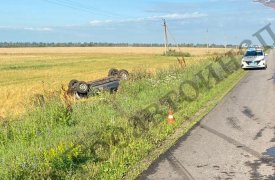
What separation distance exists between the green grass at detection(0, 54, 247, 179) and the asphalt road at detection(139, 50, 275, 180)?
2.02ft

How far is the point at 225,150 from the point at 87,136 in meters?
3.00

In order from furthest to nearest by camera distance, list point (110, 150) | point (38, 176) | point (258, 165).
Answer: point (110, 150) → point (258, 165) → point (38, 176)

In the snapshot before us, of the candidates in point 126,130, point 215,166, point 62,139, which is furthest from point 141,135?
point 215,166

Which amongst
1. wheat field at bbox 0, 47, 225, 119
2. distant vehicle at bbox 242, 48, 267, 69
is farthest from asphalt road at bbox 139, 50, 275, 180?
distant vehicle at bbox 242, 48, 267, 69

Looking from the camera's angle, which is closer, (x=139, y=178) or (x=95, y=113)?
(x=139, y=178)

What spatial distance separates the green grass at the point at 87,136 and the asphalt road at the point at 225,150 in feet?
2.02

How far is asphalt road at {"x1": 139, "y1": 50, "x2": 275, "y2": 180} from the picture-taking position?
6.69 m

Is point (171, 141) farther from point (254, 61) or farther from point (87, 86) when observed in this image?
point (254, 61)

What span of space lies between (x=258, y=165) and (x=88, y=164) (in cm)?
306

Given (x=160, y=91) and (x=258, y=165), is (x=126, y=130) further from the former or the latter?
(x=160, y=91)

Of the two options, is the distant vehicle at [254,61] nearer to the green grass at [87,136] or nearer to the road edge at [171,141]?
the green grass at [87,136]

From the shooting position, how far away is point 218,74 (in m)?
24.9

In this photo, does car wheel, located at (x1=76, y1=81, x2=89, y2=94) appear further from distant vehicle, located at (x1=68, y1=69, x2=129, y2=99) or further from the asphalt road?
the asphalt road

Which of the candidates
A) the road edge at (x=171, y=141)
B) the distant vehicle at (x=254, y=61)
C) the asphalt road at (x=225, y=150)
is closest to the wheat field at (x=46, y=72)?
the road edge at (x=171, y=141)
